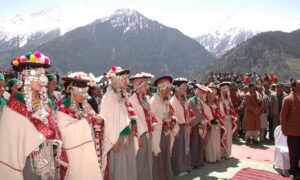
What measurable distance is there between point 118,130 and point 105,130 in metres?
0.21

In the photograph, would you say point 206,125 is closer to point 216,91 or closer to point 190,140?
point 190,140

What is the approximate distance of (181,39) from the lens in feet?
490

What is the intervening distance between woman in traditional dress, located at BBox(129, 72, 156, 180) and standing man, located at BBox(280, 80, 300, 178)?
2.81 metres

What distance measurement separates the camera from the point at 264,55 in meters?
87.6

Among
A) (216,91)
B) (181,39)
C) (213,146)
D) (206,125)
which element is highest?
(181,39)

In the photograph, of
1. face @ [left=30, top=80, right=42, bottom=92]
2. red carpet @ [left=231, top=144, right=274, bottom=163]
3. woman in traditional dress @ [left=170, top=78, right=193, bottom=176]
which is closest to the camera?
face @ [left=30, top=80, right=42, bottom=92]

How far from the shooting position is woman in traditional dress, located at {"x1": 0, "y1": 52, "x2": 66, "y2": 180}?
362 cm

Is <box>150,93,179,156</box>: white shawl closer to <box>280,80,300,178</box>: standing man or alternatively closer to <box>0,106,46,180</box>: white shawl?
<box>280,80,300,178</box>: standing man

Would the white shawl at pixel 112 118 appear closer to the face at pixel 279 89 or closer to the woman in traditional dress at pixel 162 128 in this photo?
the woman in traditional dress at pixel 162 128

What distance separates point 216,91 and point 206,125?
1.40 metres

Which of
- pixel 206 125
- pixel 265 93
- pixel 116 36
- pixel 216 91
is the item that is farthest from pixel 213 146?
pixel 116 36

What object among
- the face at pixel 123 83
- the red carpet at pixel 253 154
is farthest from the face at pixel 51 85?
the red carpet at pixel 253 154

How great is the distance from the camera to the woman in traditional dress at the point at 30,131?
3.62m

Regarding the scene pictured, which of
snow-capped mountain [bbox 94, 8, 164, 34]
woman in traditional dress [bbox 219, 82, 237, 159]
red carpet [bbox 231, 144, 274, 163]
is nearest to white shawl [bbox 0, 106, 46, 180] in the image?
woman in traditional dress [bbox 219, 82, 237, 159]
